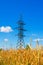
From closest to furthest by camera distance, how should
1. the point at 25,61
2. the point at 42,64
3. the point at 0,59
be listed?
the point at 42,64
the point at 25,61
the point at 0,59

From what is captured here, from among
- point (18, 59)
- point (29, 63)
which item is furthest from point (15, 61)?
point (29, 63)

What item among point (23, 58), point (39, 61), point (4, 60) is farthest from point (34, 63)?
point (4, 60)

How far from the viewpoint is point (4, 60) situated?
18.0 feet

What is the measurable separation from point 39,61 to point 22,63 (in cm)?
47

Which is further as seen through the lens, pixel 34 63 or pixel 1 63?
pixel 1 63

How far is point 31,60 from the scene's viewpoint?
5109mm

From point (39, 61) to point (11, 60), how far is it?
3.25 ft

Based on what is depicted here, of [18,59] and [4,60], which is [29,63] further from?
[4,60]

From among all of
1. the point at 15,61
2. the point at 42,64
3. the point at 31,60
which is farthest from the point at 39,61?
the point at 15,61

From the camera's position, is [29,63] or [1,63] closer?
[29,63]

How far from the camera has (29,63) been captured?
485 centimetres

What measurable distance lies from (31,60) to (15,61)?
42 centimetres

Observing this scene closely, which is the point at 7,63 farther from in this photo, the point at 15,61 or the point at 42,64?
the point at 42,64

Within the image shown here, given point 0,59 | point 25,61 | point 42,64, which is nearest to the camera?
point 42,64
